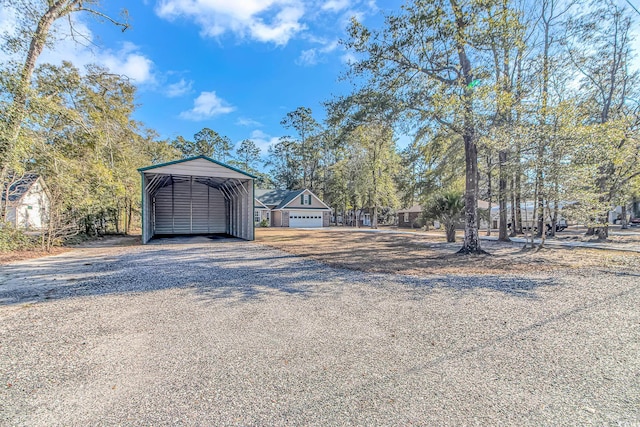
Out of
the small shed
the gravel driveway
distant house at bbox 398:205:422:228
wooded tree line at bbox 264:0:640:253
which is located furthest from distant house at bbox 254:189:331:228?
the gravel driveway

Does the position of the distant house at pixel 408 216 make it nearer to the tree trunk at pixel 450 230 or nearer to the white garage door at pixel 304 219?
the white garage door at pixel 304 219

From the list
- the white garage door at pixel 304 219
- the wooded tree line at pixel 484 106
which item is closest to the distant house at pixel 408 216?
the white garage door at pixel 304 219

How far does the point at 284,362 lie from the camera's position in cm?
264

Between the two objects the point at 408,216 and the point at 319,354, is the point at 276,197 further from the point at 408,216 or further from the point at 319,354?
the point at 319,354

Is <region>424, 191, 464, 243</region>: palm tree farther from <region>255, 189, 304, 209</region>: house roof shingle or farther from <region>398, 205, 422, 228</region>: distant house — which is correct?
<region>255, 189, 304, 209</region>: house roof shingle

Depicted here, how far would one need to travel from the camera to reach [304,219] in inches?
1297

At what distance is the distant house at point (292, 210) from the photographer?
32188 mm

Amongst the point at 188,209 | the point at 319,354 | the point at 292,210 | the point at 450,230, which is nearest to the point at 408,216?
the point at 292,210

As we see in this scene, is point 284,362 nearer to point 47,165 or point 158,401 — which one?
point 158,401

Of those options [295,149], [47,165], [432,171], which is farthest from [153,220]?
[295,149]

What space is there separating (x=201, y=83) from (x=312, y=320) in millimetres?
20716

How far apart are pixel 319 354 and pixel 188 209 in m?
19.4

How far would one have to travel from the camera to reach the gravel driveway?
197cm

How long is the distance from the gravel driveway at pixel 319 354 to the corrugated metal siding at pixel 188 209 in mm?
14595
